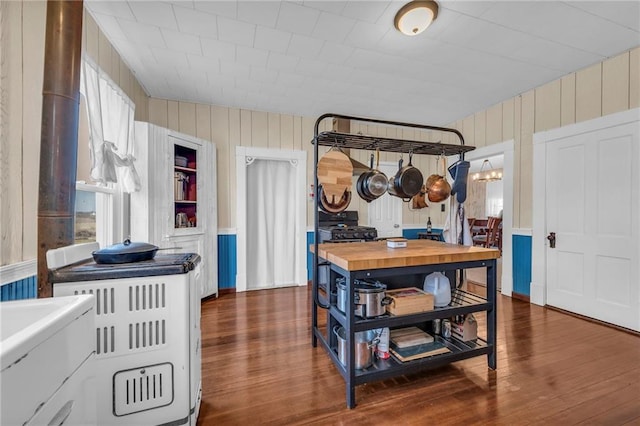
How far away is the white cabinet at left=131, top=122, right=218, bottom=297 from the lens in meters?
2.80

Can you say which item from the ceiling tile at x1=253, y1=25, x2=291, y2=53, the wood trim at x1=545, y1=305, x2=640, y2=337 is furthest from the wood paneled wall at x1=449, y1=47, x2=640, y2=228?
the ceiling tile at x1=253, y1=25, x2=291, y2=53

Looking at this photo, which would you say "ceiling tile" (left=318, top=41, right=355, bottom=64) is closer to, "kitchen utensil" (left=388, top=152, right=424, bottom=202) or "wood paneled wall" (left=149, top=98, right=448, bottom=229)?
"kitchen utensil" (left=388, top=152, right=424, bottom=202)

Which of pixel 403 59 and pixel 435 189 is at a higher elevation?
pixel 403 59

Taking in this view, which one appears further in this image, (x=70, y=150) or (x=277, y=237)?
(x=277, y=237)

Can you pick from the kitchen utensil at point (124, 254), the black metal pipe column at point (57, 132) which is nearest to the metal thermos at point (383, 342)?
the kitchen utensil at point (124, 254)

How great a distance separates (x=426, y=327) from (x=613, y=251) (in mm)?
2151

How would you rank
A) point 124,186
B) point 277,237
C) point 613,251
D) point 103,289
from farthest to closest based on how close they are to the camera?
1. point 277,237
2. point 613,251
3. point 124,186
4. point 103,289

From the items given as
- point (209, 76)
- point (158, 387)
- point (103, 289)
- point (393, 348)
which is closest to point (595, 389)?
point (393, 348)

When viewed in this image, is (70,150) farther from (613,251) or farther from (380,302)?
(613,251)

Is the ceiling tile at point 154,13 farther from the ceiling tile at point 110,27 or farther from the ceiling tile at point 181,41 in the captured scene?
the ceiling tile at point 110,27

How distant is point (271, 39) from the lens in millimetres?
2314

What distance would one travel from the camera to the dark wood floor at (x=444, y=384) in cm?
154

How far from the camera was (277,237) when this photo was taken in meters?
4.18

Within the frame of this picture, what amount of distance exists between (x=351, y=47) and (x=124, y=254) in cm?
236
